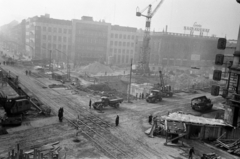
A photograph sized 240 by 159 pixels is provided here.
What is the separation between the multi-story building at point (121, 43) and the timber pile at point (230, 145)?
74615 mm

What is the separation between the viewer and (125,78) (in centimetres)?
5662

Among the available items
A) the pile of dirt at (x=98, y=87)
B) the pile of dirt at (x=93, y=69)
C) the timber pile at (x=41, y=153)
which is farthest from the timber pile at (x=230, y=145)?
the pile of dirt at (x=93, y=69)

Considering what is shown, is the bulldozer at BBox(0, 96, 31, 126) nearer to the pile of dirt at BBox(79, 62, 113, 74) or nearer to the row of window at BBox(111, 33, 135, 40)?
the pile of dirt at BBox(79, 62, 113, 74)

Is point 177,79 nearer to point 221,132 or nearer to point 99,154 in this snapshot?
point 221,132

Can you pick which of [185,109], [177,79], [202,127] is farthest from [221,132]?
[177,79]

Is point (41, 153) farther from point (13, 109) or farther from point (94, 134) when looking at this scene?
point (13, 109)

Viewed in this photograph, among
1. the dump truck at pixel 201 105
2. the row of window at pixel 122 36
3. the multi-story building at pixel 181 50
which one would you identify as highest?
the row of window at pixel 122 36

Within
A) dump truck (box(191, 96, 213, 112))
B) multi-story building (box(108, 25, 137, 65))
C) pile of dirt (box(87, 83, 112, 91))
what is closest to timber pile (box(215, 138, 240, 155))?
dump truck (box(191, 96, 213, 112))

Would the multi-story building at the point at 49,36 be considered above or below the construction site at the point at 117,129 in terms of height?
above

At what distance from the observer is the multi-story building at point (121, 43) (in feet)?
309

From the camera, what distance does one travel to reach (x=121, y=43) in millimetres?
95875

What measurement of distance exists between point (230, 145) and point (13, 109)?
819 inches

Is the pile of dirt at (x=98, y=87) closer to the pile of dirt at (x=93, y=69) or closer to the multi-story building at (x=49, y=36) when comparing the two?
the pile of dirt at (x=93, y=69)

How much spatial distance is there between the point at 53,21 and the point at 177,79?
52.9 metres
